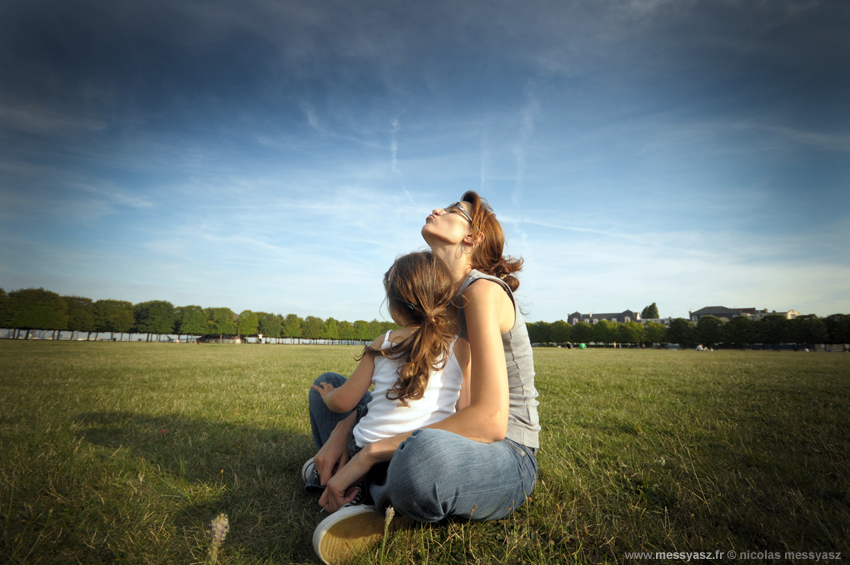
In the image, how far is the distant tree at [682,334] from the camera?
72.8 m

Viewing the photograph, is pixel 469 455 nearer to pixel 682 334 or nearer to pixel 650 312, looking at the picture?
pixel 682 334

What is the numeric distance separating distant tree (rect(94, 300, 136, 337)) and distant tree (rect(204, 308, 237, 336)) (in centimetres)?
1215

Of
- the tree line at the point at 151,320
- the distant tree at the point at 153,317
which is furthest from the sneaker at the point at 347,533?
the distant tree at the point at 153,317

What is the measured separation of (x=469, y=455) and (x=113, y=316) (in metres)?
80.2

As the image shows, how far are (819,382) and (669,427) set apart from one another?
8131 millimetres

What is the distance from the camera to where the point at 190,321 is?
235 feet

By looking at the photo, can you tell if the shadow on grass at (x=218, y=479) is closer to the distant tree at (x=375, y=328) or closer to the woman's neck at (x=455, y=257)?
the woman's neck at (x=455, y=257)

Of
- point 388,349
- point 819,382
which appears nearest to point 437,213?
point 388,349

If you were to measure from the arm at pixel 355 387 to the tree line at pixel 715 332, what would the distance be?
86.0m

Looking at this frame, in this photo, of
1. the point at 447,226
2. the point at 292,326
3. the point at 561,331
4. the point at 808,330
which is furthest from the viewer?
the point at 561,331

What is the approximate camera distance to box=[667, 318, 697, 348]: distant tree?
72.8m

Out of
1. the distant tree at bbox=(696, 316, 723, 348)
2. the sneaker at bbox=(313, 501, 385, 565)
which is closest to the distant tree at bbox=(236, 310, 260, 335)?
the sneaker at bbox=(313, 501, 385, 565)

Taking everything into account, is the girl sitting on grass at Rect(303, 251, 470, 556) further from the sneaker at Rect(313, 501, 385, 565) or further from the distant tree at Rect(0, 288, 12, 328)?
the distant tree at Rect(0, 288, 12, 328)

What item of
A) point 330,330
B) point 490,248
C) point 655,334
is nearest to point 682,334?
point 655,334
